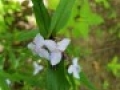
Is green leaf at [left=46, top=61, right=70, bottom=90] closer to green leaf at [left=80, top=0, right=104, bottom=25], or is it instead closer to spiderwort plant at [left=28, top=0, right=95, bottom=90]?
spiderwort plant at [left=28, top=0, right=95, bottom=90]

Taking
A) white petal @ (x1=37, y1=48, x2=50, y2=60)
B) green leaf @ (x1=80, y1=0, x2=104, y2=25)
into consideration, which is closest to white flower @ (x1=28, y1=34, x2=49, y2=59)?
white petal @ (x1=37, y1=48, x2=50, y2=60)

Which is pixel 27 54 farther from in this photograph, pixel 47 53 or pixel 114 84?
pixel 114 84

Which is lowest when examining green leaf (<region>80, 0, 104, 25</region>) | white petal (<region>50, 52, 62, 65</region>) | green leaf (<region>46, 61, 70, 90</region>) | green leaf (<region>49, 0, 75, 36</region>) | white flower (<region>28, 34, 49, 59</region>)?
green leaf (<region>80, 0, 104, 25</region>)

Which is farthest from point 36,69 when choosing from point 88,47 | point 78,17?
point 88,47

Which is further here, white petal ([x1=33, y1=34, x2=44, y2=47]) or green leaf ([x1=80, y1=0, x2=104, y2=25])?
green leaf ([x1=80, y1=0, x2=104, y2=25])

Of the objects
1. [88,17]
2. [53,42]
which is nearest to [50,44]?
[53,42]

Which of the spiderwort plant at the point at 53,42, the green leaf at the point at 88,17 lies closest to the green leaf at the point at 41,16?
the spiderwort plant at the point at 53,42

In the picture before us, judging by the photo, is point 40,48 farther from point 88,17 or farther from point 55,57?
point 88,17

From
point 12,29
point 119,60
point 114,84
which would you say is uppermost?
point 12,29

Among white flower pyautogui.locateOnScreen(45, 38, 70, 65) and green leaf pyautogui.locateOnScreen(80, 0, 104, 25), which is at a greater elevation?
white flower pyautogui.locateOnScreen(45, 38, 70, 65)
